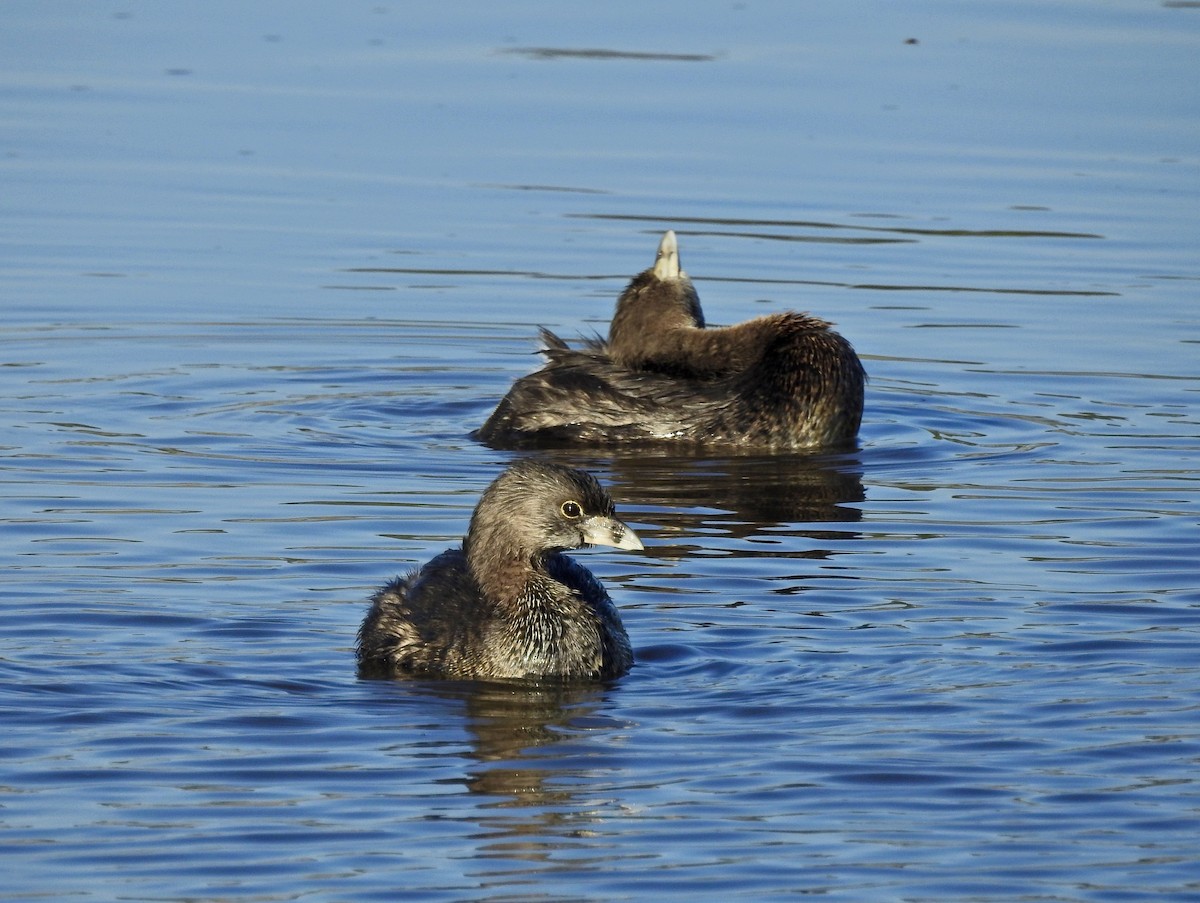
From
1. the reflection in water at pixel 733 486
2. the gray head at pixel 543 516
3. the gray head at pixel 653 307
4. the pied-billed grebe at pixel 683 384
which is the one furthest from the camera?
the gray head at pixel 653 307

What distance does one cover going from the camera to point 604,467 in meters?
14.3

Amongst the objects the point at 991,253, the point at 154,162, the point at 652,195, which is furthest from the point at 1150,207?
the point at 154,162

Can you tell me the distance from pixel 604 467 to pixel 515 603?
4.37 m

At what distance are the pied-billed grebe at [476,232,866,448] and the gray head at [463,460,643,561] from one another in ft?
15.0

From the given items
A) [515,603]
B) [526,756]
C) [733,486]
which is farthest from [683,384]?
[526,756]

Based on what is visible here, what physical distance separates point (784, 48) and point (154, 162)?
7711 millimetres

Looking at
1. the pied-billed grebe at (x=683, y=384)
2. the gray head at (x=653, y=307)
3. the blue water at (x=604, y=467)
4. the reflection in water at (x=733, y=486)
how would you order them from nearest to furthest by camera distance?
1. the blue water at (x=604, y=467)
2. the reflection in water at (x=733, y=486)
3. the pied-billed grebe at (x=683, y=384)
4. the gray head at (x=653, y=307)

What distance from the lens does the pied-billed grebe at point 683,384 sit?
14836 millimetres

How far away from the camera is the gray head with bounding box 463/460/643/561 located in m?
10.1

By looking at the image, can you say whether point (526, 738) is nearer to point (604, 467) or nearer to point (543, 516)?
point (543, 516)

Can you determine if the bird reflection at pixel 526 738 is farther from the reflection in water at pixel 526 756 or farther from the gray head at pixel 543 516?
the gray head at pixel 543 516

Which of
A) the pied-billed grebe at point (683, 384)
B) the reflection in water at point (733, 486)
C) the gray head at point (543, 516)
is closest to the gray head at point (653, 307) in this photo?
the pied-billed grebe at point (683, 384)

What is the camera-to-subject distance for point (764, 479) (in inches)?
551

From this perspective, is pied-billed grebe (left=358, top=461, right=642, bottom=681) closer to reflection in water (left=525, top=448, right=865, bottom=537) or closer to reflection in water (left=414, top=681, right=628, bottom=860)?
reflection in water (left=414, top=681, right=628, bottom=860)
